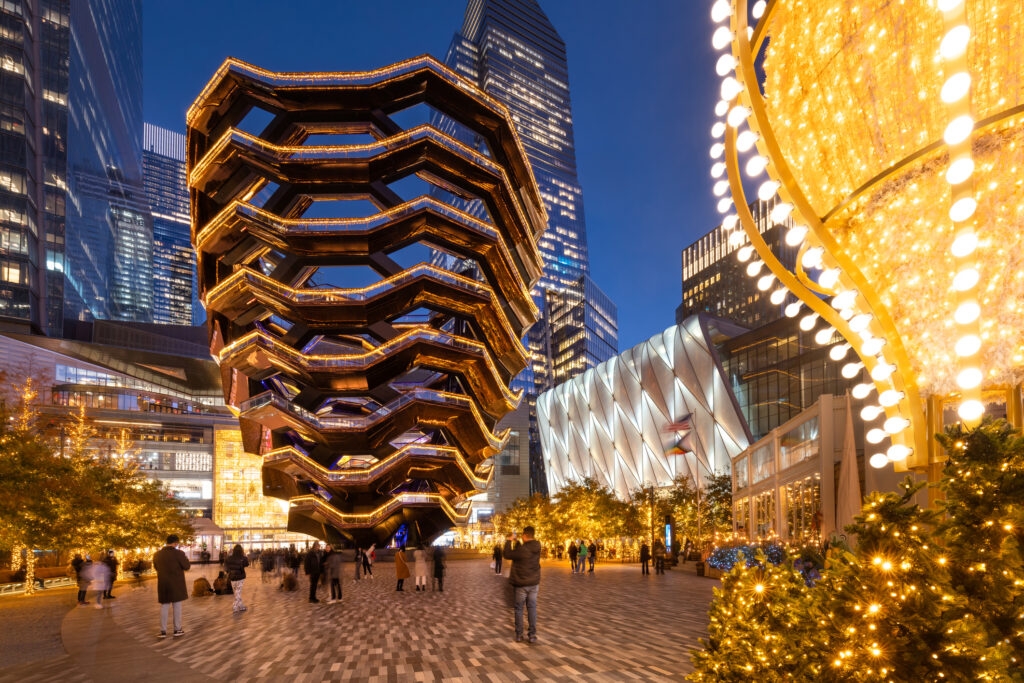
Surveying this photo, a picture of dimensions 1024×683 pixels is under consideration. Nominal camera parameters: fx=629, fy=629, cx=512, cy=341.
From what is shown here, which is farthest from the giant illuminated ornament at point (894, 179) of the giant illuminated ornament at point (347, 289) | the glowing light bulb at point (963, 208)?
the giant illuminated ornament at point (347, 289)

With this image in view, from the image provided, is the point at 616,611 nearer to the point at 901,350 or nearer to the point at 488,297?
the point at 901,350

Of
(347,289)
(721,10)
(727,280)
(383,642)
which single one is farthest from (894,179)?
(727,280)

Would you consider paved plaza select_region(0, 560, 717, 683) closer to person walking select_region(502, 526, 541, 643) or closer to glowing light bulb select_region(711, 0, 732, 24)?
person walking select_region(502, 526, 541, 643)

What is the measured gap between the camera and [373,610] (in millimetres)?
16391

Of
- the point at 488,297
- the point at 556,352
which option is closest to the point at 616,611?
the point at 488,297

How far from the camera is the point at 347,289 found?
3641 cm

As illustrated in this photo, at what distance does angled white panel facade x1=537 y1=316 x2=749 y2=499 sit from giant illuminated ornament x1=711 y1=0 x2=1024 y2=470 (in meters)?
43.2

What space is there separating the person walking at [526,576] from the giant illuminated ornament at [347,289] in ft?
90.5

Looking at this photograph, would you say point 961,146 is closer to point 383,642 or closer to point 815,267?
point 815,267

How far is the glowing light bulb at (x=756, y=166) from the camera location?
466cm

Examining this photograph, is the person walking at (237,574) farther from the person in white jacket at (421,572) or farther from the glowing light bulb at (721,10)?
the glowing light bulb at (721,10)

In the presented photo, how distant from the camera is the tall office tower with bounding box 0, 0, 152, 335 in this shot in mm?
70188

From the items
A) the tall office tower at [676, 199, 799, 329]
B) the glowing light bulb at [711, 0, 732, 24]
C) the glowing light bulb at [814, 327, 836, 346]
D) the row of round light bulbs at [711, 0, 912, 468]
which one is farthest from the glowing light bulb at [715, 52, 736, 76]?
the tall office tower at [676, 199, 799, 329]

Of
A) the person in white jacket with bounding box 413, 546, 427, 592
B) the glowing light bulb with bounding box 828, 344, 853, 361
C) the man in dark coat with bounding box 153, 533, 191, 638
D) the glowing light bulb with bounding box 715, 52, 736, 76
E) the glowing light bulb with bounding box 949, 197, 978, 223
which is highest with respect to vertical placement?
the glowing light bulb with bounding box 715, 52, 736, 76
